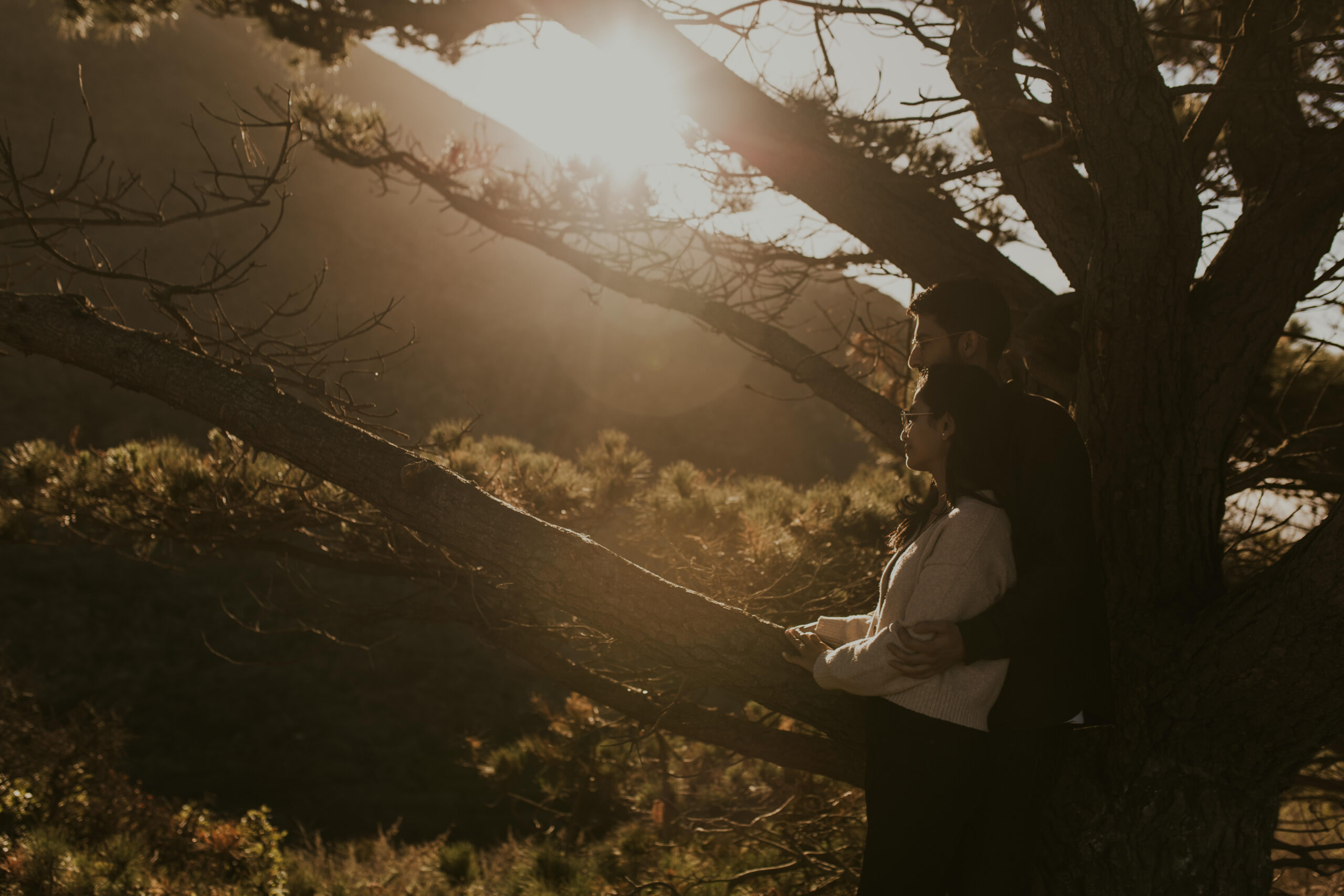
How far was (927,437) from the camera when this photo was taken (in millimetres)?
1543

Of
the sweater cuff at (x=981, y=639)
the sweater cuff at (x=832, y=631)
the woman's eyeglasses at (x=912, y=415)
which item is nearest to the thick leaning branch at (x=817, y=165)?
the woman's eyeglasses at (x=912, y=415)

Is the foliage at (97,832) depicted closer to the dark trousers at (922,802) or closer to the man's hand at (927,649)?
the dark trousers at (922,802)

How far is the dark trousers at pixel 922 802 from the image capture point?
146 centimetres

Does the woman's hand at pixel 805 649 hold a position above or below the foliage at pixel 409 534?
above

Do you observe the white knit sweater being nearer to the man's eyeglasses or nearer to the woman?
the woman

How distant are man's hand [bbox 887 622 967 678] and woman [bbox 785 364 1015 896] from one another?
0.02 metres

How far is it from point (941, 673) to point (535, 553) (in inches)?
37.1

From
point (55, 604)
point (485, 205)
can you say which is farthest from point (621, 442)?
point (55, 604)

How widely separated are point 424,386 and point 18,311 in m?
15.5

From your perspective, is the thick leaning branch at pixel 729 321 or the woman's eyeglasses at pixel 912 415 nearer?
the woman's eyeglasses at pixel 912 415

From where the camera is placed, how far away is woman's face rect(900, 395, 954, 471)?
5.03 feet

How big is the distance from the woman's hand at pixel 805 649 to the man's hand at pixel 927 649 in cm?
36

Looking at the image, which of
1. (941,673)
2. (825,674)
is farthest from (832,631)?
(941,673)

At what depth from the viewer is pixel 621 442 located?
4.44 m
